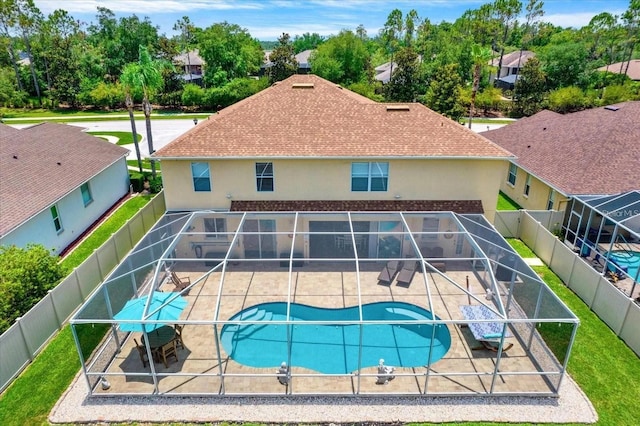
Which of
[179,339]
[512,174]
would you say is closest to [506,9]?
[512,174]

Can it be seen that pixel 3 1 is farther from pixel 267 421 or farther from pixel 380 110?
pixel 267 421

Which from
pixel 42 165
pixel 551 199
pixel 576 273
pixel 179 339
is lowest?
pixel 179 339

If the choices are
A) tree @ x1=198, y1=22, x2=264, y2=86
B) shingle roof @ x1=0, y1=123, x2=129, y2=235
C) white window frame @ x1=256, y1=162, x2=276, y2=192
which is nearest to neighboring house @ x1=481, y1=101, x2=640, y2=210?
white window frame @ x1=256, y1=162, x2=276, y2=192

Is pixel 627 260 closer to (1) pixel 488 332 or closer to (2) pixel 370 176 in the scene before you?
(1) pixel 488 332

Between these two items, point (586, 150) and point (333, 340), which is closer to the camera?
point (333, 340)

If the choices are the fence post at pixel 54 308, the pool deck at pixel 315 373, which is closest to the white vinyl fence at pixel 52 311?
the fence post at pixel 54 308

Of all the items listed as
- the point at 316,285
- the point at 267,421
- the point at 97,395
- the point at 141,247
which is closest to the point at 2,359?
the point at 97,395

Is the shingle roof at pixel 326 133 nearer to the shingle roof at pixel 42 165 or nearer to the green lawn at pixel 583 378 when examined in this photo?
the shingle roof at pixel 42 165
